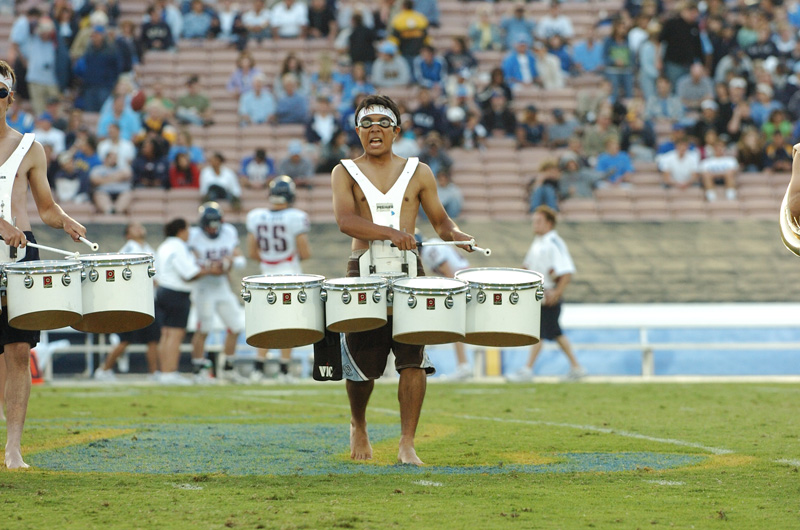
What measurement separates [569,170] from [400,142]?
2601 mm

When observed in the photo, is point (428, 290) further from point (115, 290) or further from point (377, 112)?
point (115, 290)

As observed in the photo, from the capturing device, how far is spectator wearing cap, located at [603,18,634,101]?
887 inches

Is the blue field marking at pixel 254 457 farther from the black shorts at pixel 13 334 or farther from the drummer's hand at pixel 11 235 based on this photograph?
the drummer's hand at pixel 11 235

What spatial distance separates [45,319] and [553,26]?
58.7 ft

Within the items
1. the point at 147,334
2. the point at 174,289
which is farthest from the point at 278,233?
the point at 147,334

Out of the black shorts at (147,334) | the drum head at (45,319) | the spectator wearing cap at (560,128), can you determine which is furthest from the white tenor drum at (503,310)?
the spectator wearing cap at (560,128)

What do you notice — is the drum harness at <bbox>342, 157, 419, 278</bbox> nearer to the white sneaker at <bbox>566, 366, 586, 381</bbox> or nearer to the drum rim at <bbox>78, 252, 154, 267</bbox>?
the drum rim at <bbox>78, 252, 154, 267</bbox>

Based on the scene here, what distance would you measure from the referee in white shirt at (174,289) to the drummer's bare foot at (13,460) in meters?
6.99

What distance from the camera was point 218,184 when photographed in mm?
18312

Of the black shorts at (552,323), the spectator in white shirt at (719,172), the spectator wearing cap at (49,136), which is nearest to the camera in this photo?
the black shorts at (552,323)

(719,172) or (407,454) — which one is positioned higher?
(719,172)

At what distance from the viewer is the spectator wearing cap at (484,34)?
2302 centimetres

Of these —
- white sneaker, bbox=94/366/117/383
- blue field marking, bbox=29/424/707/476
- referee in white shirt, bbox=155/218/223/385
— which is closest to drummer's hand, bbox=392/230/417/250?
blue field marking, bbox=29/424/707/476

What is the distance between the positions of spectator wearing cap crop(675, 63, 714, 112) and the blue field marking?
14905 millimetres
